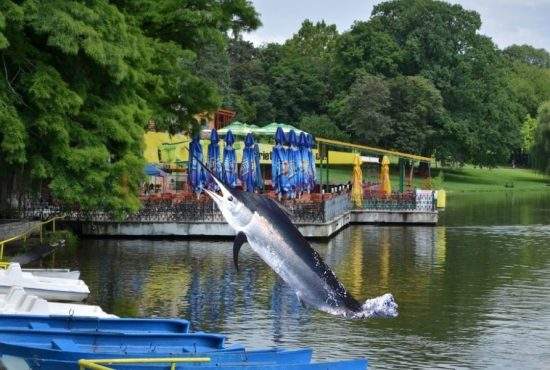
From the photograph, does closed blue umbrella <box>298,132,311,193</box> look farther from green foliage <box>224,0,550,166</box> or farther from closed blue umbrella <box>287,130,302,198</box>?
green foliage <box>224,0,550,166</box>

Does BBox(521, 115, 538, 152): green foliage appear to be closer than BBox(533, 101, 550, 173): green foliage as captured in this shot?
No

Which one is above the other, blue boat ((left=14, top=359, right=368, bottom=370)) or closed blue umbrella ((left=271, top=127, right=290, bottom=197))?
closed blue umbrella ((left=271, top=127, right=290, bottom=197))

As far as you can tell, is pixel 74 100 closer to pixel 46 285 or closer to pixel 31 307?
pixel 46 285

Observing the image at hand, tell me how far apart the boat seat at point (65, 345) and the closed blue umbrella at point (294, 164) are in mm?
28269

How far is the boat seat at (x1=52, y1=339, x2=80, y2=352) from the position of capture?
15.5 m

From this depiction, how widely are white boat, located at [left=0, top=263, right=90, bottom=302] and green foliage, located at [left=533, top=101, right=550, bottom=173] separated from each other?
81023 millimetres

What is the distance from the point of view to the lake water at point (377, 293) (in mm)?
21328

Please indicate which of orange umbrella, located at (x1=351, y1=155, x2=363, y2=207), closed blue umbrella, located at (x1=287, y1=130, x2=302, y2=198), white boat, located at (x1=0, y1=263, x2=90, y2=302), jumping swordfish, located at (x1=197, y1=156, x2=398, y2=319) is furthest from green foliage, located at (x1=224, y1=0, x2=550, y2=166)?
jumping swordfish, located at (x1=197, y1=156, x2=398, y2=319)

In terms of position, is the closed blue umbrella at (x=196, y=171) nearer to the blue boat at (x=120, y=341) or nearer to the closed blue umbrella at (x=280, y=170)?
the closed blue umbrella at (x=280, y=170)

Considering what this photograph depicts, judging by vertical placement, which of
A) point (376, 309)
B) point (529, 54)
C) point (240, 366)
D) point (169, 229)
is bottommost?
point (240, 366)

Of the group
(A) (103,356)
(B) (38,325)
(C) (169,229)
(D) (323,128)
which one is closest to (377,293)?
(B) (38,325)

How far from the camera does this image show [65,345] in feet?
51.5

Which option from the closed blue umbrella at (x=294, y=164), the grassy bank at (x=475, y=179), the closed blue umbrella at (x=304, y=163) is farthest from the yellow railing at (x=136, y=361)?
the grassy bank at (x=475, y=179)

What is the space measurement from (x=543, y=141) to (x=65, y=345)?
295ft
